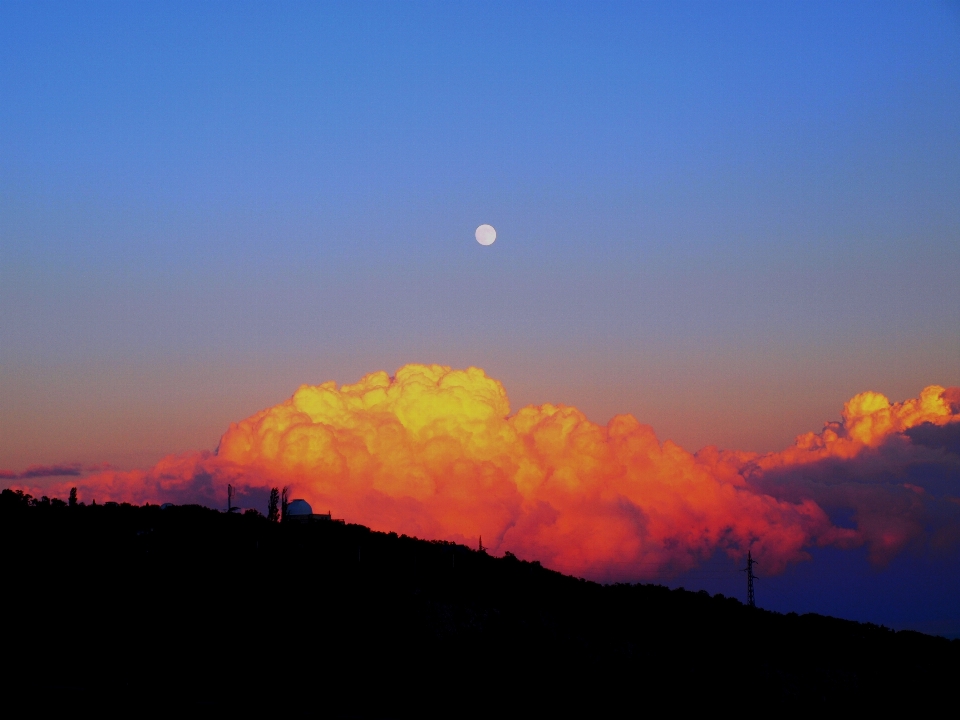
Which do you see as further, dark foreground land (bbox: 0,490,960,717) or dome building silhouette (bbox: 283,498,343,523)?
dome building silhouette (bbox: 283,498,343,523)

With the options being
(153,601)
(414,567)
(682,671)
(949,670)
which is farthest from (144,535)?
(949,670)

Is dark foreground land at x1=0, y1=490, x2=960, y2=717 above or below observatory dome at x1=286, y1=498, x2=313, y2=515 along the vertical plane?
below

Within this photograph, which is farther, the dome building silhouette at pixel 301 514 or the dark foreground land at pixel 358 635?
the dome building silhouette at pixel 301 514

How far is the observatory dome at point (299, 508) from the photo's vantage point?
266 feet

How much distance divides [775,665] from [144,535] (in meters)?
39.9

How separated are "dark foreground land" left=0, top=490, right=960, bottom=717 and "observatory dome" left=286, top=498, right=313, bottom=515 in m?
2.42

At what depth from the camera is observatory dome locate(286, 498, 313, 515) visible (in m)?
81.0

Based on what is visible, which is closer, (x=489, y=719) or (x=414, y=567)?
(x=489, y=719)

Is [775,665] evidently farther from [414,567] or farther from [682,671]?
[414,567]

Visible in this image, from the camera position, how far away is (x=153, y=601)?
52.2 metres

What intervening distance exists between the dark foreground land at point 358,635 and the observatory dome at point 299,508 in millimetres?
2423

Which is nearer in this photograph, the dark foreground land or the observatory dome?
the dark foreground land

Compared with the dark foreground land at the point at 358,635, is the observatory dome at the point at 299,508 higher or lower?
higher

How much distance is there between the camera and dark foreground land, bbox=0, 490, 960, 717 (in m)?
44.0
